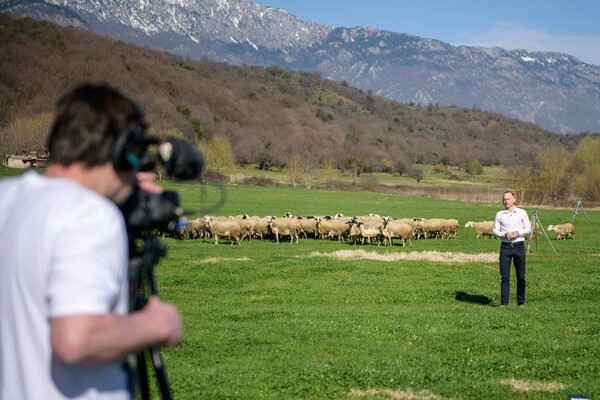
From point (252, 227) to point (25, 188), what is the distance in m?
37.4

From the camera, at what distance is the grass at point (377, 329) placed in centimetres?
947

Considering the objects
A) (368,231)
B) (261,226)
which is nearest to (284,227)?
(261,226)

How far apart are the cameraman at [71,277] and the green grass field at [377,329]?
3.40ft

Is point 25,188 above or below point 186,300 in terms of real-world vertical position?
above

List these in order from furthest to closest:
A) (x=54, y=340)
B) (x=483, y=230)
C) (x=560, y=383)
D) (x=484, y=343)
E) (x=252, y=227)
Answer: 1. (x=483, y=230)
2. (x=252, y=227)
3. (x=484, y=343)
4. (x=560, y=383)
5. (x=54, y=340)

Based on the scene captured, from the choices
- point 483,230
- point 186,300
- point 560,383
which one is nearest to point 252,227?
point 483,230

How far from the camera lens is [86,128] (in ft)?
Answer: 10.8

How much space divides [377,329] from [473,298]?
21.6 ft

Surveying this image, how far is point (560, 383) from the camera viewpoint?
9.81 m

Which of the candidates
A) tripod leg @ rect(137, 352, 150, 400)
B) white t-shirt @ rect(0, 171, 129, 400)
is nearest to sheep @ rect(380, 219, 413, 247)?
tripod leg @ rect(137, 352, 150, 400)

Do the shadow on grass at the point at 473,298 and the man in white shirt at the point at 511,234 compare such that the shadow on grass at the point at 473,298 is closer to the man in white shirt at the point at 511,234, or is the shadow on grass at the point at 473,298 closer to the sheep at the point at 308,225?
the man in white shirt at the point at 511,234

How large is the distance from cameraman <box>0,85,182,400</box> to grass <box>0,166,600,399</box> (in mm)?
967

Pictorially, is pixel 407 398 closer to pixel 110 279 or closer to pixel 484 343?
pixel 484 343

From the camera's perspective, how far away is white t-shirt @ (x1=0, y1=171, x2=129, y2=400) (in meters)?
2.98
